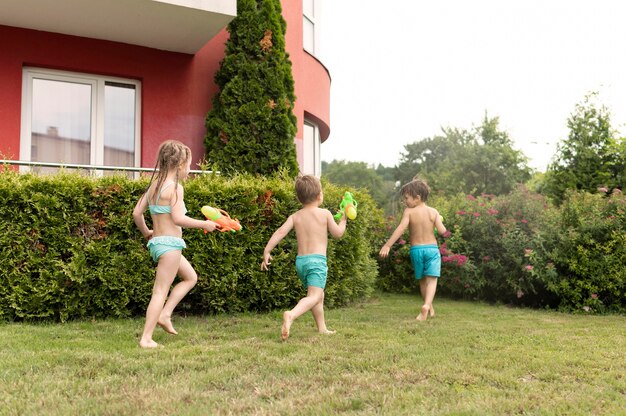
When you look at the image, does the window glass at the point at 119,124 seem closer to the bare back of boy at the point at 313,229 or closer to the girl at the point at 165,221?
the girl at the point at 165,221

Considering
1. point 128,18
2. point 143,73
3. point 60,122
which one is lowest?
point 60,122

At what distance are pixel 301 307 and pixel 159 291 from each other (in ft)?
4.31

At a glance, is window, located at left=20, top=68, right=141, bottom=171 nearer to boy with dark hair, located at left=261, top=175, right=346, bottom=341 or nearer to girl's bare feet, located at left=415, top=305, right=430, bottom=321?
boy with dark hair, located at left=261, top=175, right=346, bottom=341

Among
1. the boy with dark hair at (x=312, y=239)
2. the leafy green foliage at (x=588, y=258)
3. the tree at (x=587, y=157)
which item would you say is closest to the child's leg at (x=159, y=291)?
the boy with dark hair at (x=312, y=239)

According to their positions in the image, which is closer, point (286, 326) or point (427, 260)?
point (286, 326)

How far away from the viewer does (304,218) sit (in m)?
5.79

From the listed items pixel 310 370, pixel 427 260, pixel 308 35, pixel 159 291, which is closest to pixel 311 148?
pixel 308 35

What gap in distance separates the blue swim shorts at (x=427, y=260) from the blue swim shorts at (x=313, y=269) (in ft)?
6.83

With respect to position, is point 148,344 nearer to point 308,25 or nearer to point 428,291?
point 428,291

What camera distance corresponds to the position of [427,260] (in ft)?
24.0

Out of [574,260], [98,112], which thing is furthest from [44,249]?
[574,260]

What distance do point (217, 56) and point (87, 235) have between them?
5.19 meters

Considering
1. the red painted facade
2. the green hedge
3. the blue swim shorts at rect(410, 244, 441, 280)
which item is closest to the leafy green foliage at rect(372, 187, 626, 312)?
the blue swim shorts at rect(410, 244, 441, 280)

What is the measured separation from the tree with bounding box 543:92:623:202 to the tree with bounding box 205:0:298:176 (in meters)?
17.1
